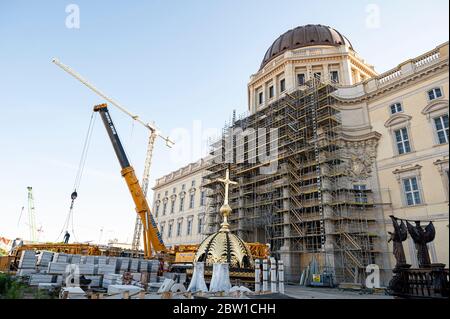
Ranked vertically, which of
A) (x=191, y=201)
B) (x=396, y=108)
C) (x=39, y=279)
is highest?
(x=396, y=108)

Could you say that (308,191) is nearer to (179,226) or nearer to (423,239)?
(423,239)

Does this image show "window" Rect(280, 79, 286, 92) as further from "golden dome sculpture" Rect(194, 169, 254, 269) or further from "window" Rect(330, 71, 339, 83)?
"golden dome sculpture" Rect(194, 169, 254, 269)

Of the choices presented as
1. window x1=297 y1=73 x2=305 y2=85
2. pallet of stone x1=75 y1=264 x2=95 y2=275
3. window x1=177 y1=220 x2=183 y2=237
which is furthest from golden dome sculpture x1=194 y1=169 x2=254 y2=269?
window x1=177 y1=220 x2=183 y2=237

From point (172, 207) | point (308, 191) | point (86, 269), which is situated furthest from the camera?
point (172, 207)

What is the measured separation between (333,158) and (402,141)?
511 centimetres

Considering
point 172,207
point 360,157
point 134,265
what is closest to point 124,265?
point 134,265

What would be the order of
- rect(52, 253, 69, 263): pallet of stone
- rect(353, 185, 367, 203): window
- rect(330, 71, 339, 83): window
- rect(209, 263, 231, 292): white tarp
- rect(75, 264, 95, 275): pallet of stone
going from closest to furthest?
rect(209, 263, 231, 292): white tarp < rect(75, 264, 95, 275): pallet of stone < rect(52, 253, 69, 263): pallet of stone < rect(353, 185, 367, 203): window < rect(330, 71, 339, 83): window

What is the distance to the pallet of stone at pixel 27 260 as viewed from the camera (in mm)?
13125

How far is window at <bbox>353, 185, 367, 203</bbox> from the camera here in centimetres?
2208

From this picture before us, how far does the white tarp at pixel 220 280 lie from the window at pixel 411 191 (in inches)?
640

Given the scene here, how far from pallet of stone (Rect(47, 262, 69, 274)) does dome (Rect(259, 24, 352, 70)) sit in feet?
110

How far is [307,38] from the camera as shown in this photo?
35781mm
